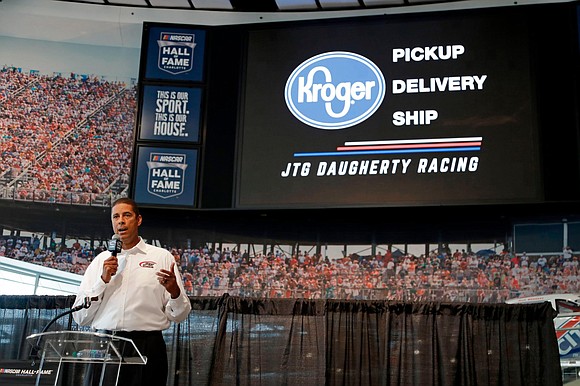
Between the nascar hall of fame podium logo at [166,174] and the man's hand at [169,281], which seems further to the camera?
the nascar hall of fame podium logo at [166,174]

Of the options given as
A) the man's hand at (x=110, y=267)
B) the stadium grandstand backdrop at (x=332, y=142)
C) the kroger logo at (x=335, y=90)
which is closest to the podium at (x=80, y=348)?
the man's hand at (x=110, y=267)

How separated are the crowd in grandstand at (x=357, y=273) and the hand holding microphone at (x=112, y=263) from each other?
4.20m

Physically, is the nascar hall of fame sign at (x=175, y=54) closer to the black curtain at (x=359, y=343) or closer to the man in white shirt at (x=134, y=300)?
the black curtain at (x=359, y=343)

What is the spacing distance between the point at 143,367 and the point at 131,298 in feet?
1.01

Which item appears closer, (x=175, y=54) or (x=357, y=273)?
(x=357, y=273)

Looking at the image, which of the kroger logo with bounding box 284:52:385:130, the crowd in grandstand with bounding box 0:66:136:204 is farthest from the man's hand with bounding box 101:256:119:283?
the crowd in grandstand with bounding box 0:66:136:204

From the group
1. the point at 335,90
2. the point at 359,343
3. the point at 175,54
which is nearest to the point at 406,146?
the point at 335,90

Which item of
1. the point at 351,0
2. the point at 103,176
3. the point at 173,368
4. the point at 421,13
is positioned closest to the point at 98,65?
the point at 103,176

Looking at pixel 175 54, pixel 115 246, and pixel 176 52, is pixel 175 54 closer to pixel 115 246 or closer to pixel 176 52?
pixel 176 52

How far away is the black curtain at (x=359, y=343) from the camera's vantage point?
4.97 meters

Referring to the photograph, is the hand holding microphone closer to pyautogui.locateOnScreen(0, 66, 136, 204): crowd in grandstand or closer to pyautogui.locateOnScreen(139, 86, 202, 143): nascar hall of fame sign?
pyautogui.locateOnScreen(139, 86, 202, 143): nascar hall of fame sign

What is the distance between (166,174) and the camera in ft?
23.2

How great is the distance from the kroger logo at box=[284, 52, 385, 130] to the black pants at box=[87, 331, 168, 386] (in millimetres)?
3977

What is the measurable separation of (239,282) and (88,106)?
257 centimetres
